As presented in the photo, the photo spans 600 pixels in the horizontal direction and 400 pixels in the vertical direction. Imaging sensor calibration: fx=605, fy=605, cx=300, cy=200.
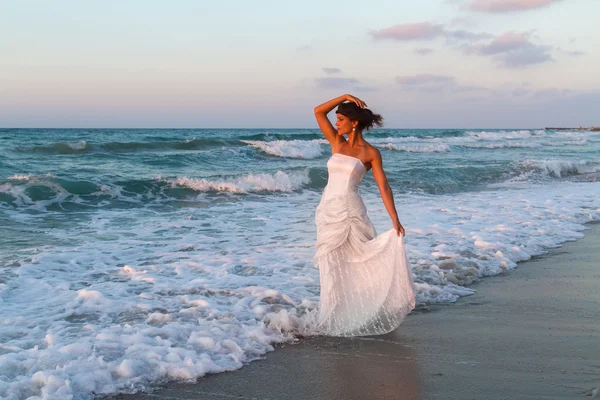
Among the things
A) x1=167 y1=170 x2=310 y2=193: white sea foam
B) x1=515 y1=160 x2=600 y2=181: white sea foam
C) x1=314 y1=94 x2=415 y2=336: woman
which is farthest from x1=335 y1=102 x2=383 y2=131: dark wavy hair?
x1=515 y1=160 x2=600 y2=181: white sea foam

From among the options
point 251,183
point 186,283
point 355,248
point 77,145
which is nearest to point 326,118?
point 355,248

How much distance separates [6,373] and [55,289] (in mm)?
2380

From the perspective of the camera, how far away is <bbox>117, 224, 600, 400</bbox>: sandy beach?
12.9ft

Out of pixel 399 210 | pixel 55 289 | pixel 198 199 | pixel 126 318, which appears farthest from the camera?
pixel 198 199

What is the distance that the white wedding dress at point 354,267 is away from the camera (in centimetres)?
502

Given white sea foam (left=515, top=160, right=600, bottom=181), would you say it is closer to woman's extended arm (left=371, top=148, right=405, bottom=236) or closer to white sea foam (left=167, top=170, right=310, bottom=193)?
white sea foam (left=167, top=170, right=310, bottom=193)

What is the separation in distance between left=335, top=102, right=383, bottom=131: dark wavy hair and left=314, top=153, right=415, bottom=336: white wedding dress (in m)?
0.31

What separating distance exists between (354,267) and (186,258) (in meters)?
3.37

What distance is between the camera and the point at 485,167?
24.3 m

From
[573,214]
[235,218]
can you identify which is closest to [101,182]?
[235,218]

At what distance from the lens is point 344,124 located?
4.94 m

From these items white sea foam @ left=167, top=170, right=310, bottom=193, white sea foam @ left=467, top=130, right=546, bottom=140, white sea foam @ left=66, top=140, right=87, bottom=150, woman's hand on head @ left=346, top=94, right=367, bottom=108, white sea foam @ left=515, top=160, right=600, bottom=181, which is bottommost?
white sea foam @ left=167, top=170, right=310, bottom=193

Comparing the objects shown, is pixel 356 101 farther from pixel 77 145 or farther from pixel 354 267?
pixel 77 145

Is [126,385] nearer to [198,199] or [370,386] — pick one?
[370,386]
